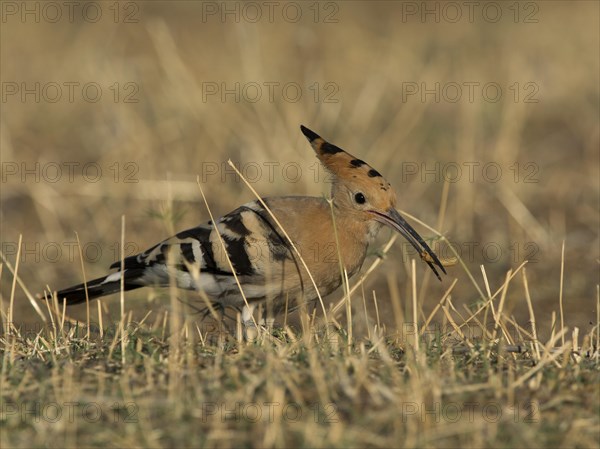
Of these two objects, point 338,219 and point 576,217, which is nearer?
point 338,219

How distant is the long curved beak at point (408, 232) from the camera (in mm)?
4270

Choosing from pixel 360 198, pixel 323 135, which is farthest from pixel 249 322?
pixel 323 135

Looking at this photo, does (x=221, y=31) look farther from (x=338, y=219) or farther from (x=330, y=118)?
(x=338, y=219)

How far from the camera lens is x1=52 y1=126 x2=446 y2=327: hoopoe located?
4.21m

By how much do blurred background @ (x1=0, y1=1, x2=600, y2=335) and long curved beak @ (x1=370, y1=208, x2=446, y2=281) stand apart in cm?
35

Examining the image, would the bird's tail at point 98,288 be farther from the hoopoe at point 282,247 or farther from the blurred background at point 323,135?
the blurred background at point 323,135

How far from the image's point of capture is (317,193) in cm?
629

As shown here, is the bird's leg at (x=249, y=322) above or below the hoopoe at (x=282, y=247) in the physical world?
below

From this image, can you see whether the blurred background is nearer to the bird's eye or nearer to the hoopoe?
the hoopoe

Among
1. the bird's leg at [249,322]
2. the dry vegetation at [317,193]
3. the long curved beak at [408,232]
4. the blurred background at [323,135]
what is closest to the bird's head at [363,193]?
the long curved beak at [408,232]

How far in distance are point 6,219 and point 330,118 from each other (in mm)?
2237

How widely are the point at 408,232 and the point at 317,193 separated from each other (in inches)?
81.4

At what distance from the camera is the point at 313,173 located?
644 centimetres

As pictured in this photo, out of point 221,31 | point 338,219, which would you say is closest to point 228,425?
point 338,219
